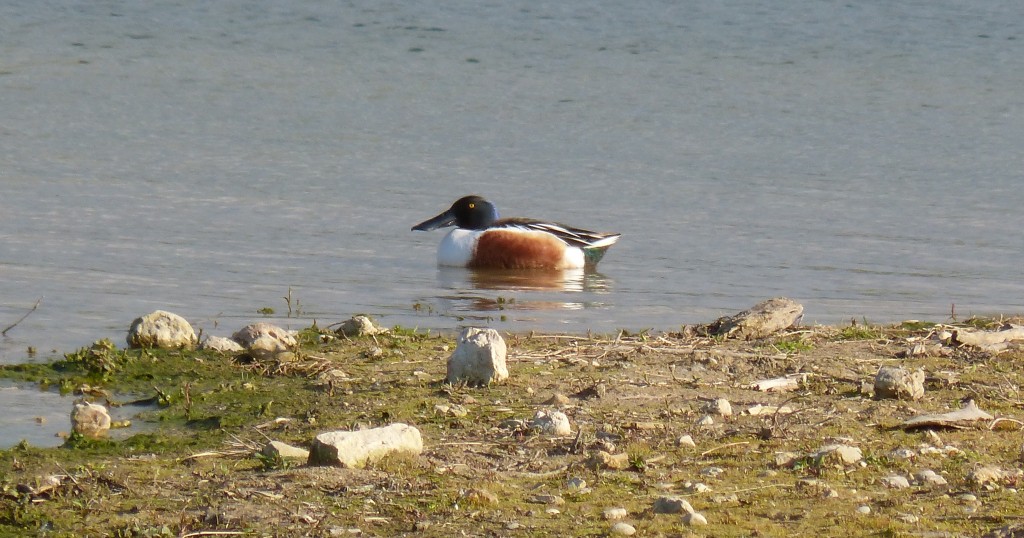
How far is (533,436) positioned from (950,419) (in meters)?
1.41

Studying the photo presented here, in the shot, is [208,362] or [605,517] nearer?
[605,517]

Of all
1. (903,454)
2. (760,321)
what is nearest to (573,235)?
(760,321)

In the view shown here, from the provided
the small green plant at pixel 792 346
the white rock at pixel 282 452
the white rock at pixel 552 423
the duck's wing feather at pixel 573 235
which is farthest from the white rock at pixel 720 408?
the duck's wing feather at pixel 573 235

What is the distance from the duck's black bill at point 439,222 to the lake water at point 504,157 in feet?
0.60

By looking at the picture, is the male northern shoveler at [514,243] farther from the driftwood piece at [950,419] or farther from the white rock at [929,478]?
the white rock at [929,478]

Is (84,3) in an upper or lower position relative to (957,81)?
upper

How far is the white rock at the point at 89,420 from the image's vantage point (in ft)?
15.3

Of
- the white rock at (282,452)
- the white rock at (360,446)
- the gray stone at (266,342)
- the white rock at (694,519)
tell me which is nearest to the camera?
the white rock at (694,519)

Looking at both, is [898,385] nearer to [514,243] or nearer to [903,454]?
[903,454]

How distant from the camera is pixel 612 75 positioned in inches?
755

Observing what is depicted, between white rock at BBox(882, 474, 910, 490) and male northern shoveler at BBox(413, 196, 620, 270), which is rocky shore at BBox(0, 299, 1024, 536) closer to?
white rock at BBox(882, 474, 910, 490)

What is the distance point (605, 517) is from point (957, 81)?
17000mm

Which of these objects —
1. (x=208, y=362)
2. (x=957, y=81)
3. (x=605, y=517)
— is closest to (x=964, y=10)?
(x=957, y=81)

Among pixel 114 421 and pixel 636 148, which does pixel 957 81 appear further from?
pixel 114 421
